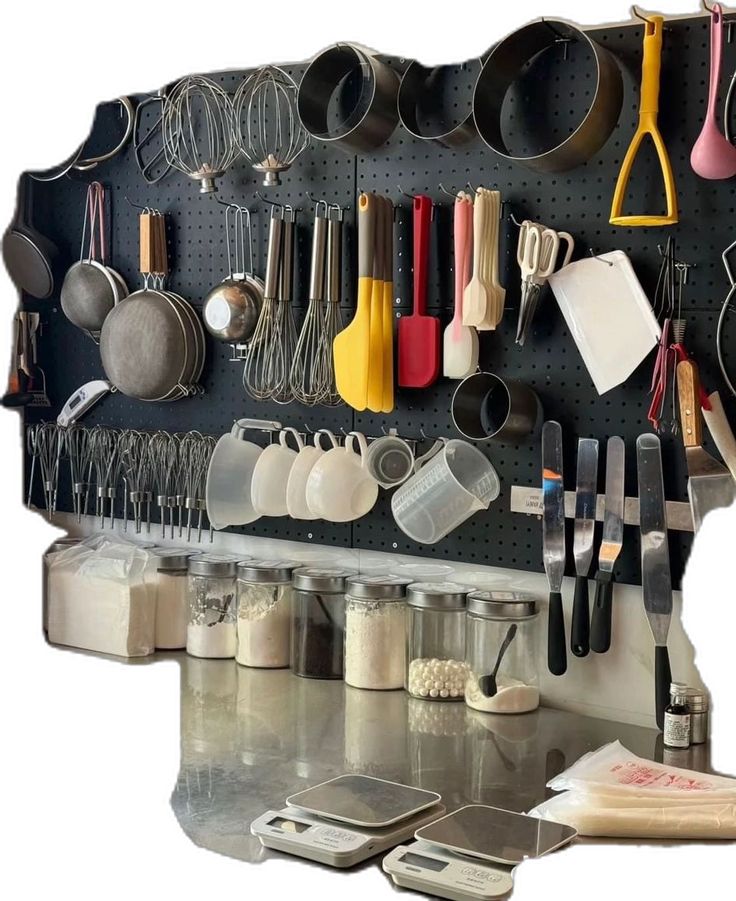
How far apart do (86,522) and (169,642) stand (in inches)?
16.2

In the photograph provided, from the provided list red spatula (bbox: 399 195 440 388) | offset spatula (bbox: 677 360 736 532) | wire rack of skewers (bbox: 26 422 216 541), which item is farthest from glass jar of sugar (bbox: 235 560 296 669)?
offset spatula (bbox: 677 360 736 532)

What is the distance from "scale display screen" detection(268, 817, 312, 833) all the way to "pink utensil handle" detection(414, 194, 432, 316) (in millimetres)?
895

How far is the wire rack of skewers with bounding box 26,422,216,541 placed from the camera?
96.1 inches

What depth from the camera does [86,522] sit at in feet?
8.67

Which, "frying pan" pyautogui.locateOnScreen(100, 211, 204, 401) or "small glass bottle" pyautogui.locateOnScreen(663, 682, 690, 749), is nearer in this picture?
"small glass bottle" pyautogui.locateOnScreen(663, 682, 690, 749)

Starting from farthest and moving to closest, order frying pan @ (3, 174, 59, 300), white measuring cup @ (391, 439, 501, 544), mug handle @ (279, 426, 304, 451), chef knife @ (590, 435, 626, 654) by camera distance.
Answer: frying pan @ (3, 174, 59, 300) < mug handle @ (279, 426, 304, 451) < white measuring cup @ (391, 439, 501, 544) < chef knife @ (590, 435, 626, 654)

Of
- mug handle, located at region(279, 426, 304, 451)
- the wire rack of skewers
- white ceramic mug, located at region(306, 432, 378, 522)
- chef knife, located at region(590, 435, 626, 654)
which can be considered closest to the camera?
chef knife, located at region(590, 435, 626, 654)

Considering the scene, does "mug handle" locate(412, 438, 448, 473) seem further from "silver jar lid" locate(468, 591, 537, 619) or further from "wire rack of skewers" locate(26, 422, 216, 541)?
"wire rack of skewers" locate(26, 422, 216, 541)

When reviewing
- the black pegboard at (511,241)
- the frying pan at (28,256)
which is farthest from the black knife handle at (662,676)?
the frying pan at (28,256)

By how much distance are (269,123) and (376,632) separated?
940 mm

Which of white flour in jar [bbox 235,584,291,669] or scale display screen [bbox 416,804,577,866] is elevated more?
white flour in jar [bbox 235,584,291,669]

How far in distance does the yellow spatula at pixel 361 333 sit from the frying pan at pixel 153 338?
38 cm

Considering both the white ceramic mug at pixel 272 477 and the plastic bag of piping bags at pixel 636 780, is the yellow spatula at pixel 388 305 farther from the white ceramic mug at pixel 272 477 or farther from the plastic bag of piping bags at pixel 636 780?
the plastic bag of piping bags at pixel 636 780

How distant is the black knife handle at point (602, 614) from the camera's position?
76.4 inches
